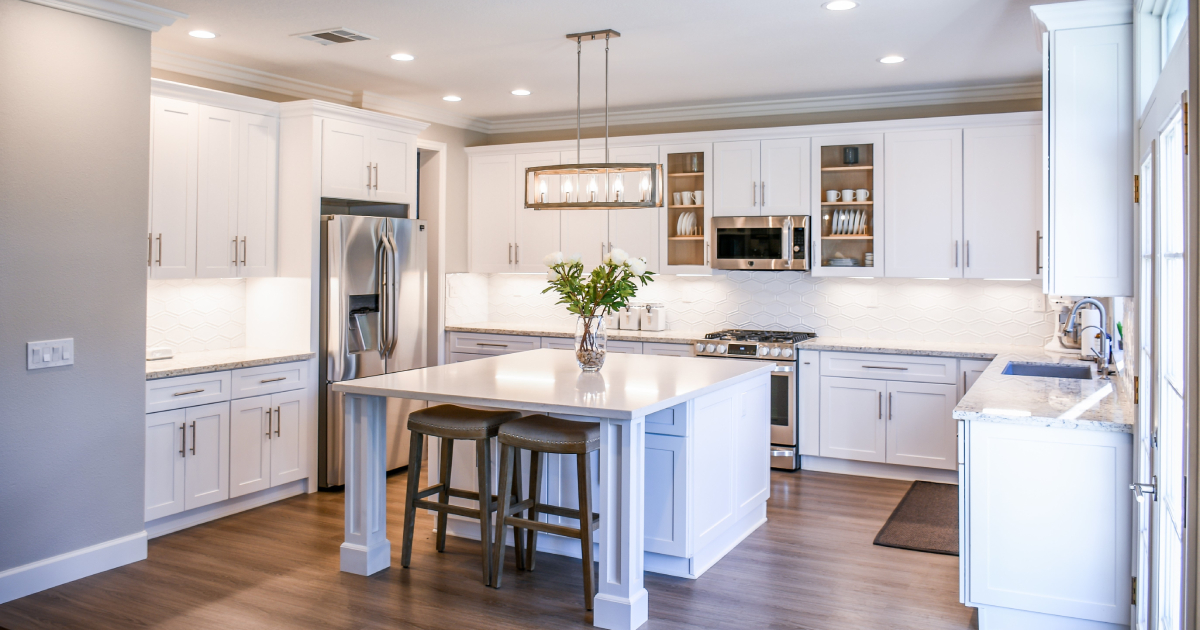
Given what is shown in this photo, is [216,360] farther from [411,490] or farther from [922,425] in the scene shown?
[922,425]

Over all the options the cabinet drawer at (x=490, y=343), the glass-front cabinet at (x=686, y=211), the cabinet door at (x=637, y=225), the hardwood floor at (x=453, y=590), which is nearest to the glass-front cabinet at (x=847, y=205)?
the glass-front cabinet at (x=686, y=211)

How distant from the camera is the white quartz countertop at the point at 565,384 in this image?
132 inches

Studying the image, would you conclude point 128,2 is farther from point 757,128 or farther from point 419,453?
point 757,128

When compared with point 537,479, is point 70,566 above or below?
below

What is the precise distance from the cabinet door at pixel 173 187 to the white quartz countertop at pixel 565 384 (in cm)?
155

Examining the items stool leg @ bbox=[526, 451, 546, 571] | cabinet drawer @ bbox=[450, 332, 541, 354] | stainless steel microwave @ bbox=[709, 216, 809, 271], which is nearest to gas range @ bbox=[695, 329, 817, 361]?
stainless steel microwave @ bbox=[709, 216, 809, 271]

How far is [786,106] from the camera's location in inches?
246

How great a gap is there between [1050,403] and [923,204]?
8.78ft

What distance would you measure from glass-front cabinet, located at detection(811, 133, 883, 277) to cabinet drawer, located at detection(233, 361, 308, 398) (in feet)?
11.1

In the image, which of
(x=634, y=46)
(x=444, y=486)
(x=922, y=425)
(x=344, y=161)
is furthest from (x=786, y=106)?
(x=444, y=486)

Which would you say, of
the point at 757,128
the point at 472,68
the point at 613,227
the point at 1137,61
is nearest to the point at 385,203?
the point at 472,68

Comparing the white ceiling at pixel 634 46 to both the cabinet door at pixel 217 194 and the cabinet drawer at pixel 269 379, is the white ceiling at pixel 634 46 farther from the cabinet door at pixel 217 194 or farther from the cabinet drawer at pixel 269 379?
the cabinet drawer at pixel 269 379

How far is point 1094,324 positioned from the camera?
15.9 feet

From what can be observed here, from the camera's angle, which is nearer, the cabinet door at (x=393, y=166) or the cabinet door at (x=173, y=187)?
the cabinet door at (x=173, y=187)
